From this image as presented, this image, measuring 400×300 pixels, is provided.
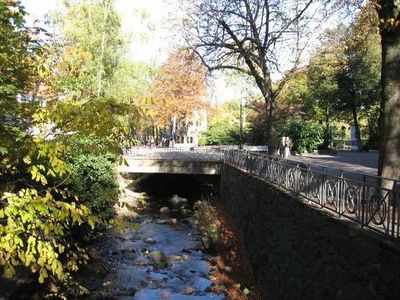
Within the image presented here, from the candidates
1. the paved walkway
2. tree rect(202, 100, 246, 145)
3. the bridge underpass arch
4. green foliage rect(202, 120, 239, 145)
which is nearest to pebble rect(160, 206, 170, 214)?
the bridge underpass arch

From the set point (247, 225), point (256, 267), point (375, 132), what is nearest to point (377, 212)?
point (256, 267)

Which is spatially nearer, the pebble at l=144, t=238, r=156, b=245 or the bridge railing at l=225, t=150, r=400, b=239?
the bridge railing at l=225, t=150, r=400, b=239

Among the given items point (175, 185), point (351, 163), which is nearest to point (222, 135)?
point (175, 185)

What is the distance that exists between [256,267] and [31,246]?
11.0m

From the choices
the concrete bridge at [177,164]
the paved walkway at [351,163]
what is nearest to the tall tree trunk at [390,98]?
the paved walkway at [351,163]

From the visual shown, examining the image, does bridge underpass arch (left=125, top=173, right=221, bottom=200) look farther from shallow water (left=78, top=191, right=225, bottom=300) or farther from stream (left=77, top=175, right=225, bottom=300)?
shallow water (left=78, top=191, right=225, bottom=300)

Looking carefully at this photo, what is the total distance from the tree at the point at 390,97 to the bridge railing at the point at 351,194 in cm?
43

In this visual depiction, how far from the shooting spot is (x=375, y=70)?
42.6 m

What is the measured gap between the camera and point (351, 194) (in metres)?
7.72

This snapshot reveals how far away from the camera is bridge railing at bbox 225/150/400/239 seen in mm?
6391

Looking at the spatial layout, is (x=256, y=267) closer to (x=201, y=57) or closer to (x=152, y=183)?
(x=201, y=57)

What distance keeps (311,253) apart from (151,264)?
8980mm

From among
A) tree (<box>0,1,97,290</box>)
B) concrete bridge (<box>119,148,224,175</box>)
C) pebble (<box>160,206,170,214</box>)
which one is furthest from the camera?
concrete bridge (<box>119,148,224,175</box>)

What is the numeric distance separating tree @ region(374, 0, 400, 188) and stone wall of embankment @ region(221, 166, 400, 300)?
76.7 inches
